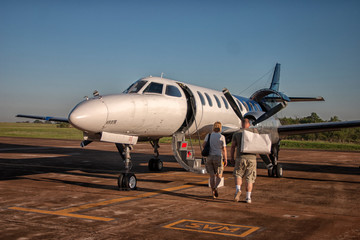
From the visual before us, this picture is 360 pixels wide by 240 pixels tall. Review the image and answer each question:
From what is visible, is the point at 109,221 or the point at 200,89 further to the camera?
the point at 200,89

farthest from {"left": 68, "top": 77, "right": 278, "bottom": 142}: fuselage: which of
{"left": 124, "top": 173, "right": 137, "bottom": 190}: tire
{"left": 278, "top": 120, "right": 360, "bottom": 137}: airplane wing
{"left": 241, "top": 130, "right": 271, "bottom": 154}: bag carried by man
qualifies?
{"left": 241, "top": 130, "right": 271, "bottom": 154}: bag carried by man

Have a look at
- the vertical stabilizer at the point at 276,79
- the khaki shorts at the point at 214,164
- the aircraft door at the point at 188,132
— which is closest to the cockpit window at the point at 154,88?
the aircraft door at the point at 188,132

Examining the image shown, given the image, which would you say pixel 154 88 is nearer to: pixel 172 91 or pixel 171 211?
pixel 172 91

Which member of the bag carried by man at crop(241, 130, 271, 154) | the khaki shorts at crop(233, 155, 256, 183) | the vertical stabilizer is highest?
the vertical stabilizer

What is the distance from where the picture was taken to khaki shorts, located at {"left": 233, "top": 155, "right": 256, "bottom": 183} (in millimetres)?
8648

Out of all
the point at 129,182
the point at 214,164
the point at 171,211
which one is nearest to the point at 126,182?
the point at 129,182

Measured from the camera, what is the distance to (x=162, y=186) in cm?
1134

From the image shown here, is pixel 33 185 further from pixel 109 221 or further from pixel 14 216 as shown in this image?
pixel 109 221

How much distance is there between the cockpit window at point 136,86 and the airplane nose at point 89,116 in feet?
6.61

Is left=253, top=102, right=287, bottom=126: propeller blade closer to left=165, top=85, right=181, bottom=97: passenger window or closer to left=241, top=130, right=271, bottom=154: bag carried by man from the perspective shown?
left=165, top=85, right=181, bottom=97: passenger window

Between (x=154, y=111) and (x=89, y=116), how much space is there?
2.51 meters

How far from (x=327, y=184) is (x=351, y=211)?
4.83 metres

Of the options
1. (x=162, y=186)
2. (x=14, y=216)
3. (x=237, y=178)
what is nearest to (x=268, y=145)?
(x=237, y=178)

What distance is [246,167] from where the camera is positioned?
8734 mm
